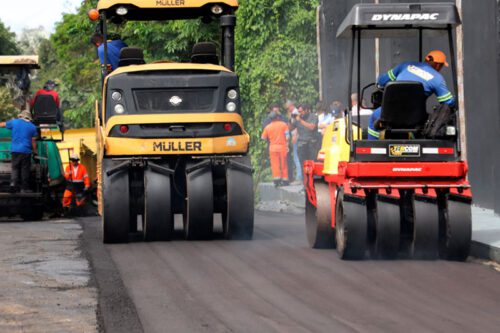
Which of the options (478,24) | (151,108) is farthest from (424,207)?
(478,24)

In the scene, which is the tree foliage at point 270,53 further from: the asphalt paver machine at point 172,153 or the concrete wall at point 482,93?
the asphalt paver machine at point 172,153

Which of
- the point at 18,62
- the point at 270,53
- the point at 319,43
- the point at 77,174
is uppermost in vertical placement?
the point at 319,43

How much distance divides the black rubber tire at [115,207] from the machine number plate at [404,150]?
3.83 metres

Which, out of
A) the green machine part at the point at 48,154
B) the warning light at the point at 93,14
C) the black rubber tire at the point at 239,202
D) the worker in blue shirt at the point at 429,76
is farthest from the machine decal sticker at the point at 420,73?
the green machine part at the point at 48,154

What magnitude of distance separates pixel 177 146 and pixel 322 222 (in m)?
2.41

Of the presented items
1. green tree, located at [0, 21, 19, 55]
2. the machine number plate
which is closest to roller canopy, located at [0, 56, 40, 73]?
the machine number plate

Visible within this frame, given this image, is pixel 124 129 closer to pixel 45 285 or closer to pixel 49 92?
pixel 45 285

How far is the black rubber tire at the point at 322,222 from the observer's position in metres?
13.9

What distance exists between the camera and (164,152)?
49.8ft

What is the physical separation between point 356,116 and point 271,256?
6.58 ft

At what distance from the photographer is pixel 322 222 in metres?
13.9

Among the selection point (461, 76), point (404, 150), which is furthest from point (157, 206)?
point (461, 76)

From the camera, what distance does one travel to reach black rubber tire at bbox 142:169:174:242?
1496cm

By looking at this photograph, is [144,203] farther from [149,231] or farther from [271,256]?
[271,256]
